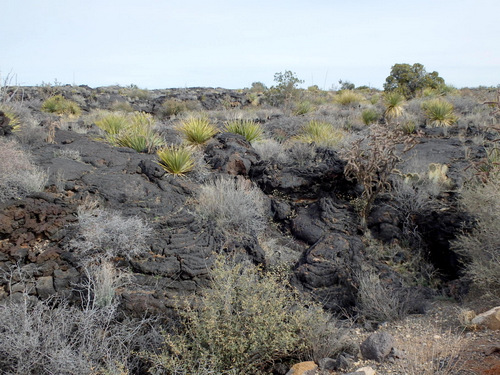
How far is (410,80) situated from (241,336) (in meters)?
25.3

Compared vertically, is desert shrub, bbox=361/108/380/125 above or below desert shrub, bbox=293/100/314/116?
below

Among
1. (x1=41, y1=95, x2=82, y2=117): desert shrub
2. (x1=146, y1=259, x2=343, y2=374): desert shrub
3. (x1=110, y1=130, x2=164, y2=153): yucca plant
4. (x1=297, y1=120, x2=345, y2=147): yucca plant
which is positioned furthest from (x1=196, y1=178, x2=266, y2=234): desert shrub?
(x1=41, y1=95, x2=82, y2=117): desert shrub

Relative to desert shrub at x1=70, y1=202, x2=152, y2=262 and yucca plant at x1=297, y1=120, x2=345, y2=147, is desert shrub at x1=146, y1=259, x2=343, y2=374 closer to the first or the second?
desert shrub at x1=70, y1=202, x2=152, y2=262

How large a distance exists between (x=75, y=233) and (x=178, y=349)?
2491 mm

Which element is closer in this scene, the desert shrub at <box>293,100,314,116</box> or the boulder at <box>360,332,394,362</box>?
the boulder at <box>360,332,394,362</box>

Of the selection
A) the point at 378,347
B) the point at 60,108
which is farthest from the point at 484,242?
the point at 60,108

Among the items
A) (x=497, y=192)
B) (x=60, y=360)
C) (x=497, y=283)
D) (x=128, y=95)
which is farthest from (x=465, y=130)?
(x=128, y=95)

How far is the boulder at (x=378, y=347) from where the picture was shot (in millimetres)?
3727

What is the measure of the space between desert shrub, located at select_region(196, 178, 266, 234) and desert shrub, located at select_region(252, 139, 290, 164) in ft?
8.83

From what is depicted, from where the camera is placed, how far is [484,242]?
5562mm

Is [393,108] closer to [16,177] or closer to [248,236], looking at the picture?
[248,236]

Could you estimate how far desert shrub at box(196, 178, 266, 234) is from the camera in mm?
6812

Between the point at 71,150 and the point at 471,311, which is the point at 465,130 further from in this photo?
the point at 71,150

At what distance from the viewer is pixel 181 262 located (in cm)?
534
